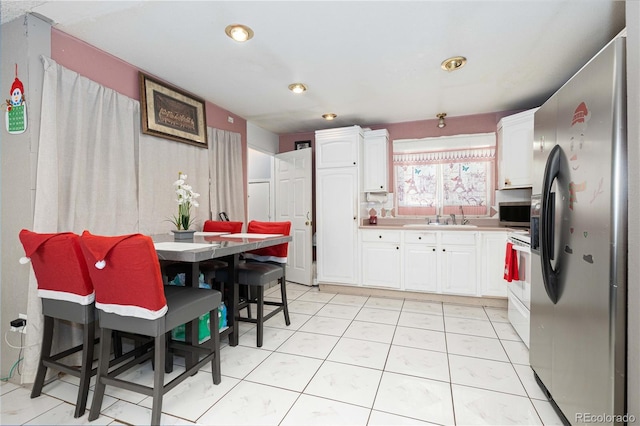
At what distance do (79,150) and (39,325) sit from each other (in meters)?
1.25

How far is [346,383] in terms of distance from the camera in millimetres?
1909

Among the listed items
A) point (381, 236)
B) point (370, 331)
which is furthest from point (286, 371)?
point (381, 236)

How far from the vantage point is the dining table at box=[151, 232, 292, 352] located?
160cm

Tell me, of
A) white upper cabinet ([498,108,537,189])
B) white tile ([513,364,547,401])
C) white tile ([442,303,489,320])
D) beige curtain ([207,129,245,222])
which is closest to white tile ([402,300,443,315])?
white tile ([442,303,489,320])

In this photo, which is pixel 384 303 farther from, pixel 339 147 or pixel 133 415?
pixel 133 415

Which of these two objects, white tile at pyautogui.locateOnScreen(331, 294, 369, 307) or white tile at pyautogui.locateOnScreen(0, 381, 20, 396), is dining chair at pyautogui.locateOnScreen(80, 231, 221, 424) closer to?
white tile at pyautogui.locateOnScreen(0, 381, 20, 396)

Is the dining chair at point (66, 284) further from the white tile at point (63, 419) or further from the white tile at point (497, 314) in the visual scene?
the white tile at point (497, 314)

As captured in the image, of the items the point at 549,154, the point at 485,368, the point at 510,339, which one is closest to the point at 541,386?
the point at 485,368

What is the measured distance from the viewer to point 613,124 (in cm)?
114

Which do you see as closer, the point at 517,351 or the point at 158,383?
the point at 158,383

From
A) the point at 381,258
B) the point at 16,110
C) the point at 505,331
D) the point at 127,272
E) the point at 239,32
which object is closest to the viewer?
the point at 127,272

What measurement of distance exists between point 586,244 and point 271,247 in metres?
2.43

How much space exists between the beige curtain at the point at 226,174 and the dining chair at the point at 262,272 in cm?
82

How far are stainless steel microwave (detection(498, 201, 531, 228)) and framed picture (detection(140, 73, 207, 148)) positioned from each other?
386 cm
